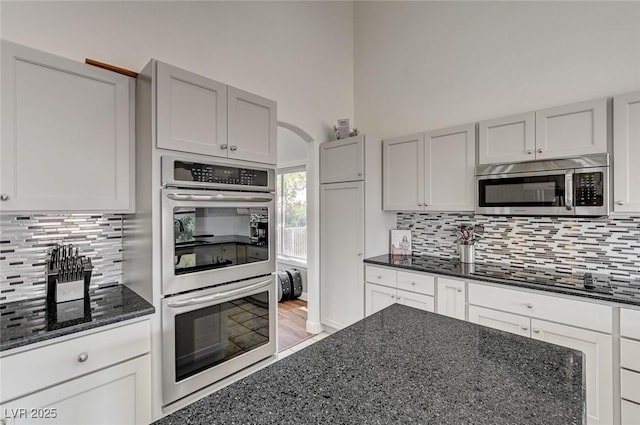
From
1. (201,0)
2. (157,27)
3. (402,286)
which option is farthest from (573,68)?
(157,27)

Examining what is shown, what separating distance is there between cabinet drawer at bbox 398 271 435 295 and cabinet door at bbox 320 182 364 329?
431 mm

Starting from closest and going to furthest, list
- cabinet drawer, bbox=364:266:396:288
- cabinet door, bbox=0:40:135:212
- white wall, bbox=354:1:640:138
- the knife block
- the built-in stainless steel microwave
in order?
cabinet door, bbox=0:40:135:212, the knife block, the built-in stainless steel microwave, white wall, bbox=354:1:640:138, cabinet drawer, bbox=364:266:396:288

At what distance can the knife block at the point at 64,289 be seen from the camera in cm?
156

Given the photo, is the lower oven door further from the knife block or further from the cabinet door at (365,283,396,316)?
the cabinet door at (365,283,396,316)

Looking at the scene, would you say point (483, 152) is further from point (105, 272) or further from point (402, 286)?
point (105, 272)

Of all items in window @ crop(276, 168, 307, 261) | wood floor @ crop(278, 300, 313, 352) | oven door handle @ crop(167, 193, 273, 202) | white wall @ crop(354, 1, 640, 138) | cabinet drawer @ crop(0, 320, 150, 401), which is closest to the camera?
cabinet drawer @ crop(0, 320, 150, 401)

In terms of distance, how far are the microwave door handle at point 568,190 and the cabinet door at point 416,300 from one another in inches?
47.9

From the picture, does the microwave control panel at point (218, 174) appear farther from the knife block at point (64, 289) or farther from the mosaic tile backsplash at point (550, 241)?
the mosaic tile backsplash at point (550, 241)

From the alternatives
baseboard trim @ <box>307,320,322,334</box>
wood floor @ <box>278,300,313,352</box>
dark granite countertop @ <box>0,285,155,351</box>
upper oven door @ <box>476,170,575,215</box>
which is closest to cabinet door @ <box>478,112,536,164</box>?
upper oven door @ <box>476,170,575,215</box>

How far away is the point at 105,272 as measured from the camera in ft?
6.31

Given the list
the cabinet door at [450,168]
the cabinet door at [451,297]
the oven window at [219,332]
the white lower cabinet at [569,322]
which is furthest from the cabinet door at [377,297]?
the oven window at [219,332]

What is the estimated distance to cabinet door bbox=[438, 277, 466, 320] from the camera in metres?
2.37

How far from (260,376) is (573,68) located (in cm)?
312

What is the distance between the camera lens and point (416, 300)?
263 centimetres
